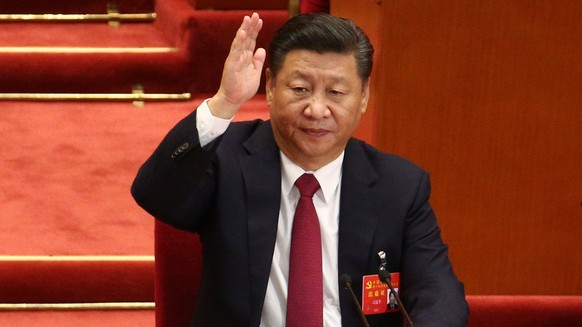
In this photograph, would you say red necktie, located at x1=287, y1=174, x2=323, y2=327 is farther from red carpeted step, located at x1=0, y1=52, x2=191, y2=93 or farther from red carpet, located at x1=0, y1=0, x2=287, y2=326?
red carpeted step, located at x1=0, y1=52, x2=191, y2=93

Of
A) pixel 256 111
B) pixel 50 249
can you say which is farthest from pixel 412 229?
pixel 256 111

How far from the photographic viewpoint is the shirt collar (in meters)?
1.07

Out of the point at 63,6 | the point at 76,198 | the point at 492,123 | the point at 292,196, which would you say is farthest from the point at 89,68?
Result: the point at 292,196

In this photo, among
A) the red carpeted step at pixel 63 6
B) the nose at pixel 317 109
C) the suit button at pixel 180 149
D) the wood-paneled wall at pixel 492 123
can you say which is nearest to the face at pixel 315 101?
the nose at pixel 317 109

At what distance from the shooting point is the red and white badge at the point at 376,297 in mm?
1043

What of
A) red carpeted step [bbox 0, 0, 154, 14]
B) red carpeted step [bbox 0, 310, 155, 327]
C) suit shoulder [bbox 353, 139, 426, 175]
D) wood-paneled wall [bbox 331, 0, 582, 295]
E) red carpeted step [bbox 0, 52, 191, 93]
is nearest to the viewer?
suit shoulder [bbox 353, 139, 426, 175]

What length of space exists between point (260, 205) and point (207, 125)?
11 centimetres

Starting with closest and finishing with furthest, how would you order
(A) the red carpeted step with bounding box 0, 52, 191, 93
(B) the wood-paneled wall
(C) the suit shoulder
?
→ (C) the suit shoulder, (B) the wood-paneled wall, (A) the red carpeted step with bounding box 0, 52, 191, 93

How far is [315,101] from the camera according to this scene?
1039 millimetres

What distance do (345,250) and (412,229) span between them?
0.08 m

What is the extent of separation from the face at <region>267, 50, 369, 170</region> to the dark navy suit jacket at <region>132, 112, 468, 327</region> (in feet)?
0.14

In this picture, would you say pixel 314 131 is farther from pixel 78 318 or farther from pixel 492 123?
pixel 78 318

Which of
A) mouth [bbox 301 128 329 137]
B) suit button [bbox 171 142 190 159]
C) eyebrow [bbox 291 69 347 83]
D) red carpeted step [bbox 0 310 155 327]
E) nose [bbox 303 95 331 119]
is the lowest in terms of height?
red carpeted step [bbox 0 310 155 327]

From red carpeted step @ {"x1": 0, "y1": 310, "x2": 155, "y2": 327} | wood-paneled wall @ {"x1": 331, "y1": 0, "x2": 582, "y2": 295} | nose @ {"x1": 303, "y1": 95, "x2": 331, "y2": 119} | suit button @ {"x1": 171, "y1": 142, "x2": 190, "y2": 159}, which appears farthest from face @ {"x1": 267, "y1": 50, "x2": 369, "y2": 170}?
red carpeted step @ {"x1": 0, "y1": 310, "x2": 155, "y2": 327}
